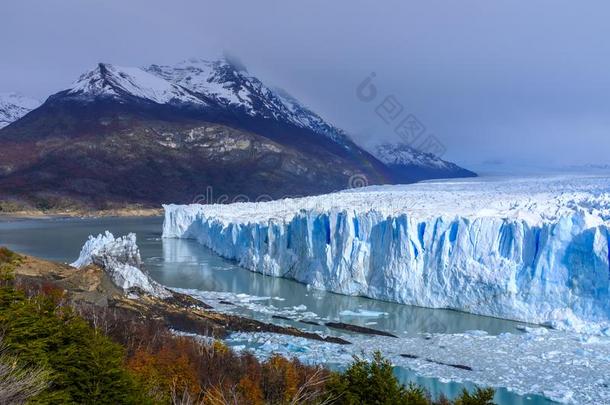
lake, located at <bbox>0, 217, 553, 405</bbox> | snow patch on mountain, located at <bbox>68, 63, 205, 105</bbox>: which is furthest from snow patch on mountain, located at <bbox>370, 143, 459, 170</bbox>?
lake, located at <bbox>0, 217, 553, 405</bbox>

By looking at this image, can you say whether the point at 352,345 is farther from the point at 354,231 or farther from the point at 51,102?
the point at 51,102

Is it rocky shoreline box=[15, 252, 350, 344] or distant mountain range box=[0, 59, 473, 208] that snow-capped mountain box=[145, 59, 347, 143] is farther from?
rocky shoreline box=[15, 252, 350, 344]

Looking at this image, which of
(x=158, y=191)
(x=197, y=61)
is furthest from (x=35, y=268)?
(x=197, y=61)

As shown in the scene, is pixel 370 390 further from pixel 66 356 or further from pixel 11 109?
pixel 11 109

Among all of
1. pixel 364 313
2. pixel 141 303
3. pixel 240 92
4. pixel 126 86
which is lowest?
pixel 364 313

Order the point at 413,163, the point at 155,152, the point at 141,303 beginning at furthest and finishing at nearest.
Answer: the point at 413,163
the point at 155,152
the point at 141,303

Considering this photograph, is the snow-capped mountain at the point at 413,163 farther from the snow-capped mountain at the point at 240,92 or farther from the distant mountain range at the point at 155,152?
the snow-capped mountain at the point at 240,92

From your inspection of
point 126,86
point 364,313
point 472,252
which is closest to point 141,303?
point 364,313

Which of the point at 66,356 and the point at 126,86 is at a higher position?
the point at 126,86
